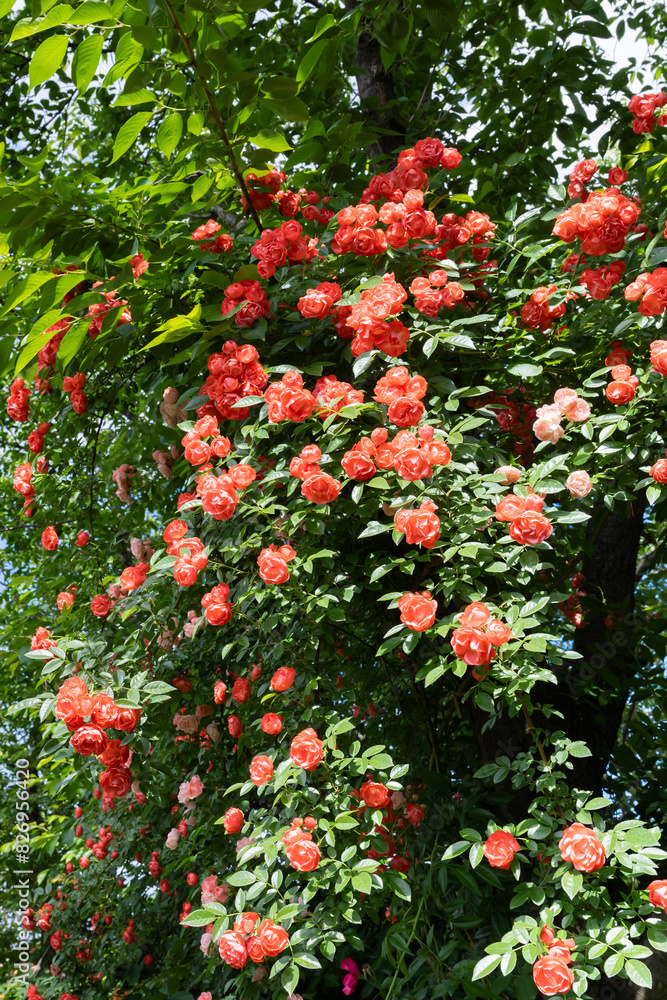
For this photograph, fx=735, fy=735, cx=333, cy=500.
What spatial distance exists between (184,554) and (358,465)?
1.69ft

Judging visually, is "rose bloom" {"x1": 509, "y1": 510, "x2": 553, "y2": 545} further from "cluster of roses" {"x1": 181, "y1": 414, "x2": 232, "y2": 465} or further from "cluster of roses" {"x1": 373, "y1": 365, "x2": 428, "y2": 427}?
"cluster of roses" {"x1": 181, "y1": 414, "x2": 232, "y2": 465}

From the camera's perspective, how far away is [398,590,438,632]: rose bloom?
61.7 inches

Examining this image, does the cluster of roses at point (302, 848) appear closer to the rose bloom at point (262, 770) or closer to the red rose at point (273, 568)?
the rose bloom at point (262, 770)

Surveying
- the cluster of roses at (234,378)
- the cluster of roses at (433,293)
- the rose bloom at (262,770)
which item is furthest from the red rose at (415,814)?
the cluster of roses at (433,293)

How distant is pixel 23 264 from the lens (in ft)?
6.81

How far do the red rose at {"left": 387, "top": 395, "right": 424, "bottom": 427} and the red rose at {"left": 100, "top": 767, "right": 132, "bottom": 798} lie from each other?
119 centimetres

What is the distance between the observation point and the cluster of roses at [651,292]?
1.76 meters

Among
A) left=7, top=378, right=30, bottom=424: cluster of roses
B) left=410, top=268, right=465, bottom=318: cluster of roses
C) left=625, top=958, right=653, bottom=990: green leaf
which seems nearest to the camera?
left=625, top=958, right=653, bottom=990: green leaf

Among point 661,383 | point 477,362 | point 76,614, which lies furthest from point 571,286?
point 76,614

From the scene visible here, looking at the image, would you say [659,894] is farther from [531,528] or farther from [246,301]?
[246,301]

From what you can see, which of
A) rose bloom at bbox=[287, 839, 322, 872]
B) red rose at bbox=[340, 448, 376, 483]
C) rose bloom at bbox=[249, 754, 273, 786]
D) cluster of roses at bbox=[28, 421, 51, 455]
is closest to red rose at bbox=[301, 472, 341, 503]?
red rose at bbox=[340, 448, 376, 483]

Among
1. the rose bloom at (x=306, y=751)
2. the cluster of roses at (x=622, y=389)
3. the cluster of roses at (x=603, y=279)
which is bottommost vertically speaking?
the rose bloom at (x=306, y=751)

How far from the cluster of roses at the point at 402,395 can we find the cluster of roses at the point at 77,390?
46.9 inches

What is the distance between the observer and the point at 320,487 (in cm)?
173
